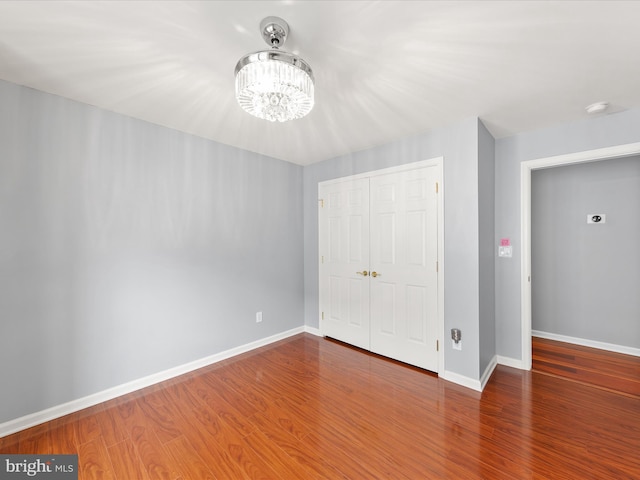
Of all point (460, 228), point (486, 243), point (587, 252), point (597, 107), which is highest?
point (597, 107)

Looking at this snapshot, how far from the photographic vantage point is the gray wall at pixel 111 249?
2.00 m

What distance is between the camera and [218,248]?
10.3 ft

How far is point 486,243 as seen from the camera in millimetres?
2770

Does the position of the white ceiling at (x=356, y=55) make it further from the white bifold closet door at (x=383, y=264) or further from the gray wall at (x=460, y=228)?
the white bifold closet door at (x=383, y=264)

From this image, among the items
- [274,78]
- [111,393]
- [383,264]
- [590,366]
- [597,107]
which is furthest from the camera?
[383,264]

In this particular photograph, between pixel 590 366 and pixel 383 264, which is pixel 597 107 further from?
pixel 590 366

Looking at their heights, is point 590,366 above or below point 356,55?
below

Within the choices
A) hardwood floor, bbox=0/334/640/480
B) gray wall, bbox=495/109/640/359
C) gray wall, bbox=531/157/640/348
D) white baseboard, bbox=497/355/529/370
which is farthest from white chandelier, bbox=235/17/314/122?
gray wall, bbox=531/157/640/348

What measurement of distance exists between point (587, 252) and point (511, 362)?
182cm

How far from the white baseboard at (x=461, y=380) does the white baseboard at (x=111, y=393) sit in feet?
7.03

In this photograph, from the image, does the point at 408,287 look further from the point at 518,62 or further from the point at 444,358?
the point at 518,62

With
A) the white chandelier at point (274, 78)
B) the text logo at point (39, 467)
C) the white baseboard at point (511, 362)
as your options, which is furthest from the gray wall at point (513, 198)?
the text logo at point (39, 467)

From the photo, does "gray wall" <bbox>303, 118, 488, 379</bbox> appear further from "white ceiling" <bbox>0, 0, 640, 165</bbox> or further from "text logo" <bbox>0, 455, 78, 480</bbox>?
"text logo" <bbox>0, 455, 78, 480</bbox>

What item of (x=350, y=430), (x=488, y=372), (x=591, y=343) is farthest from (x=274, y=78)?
(x=591, y=343)
